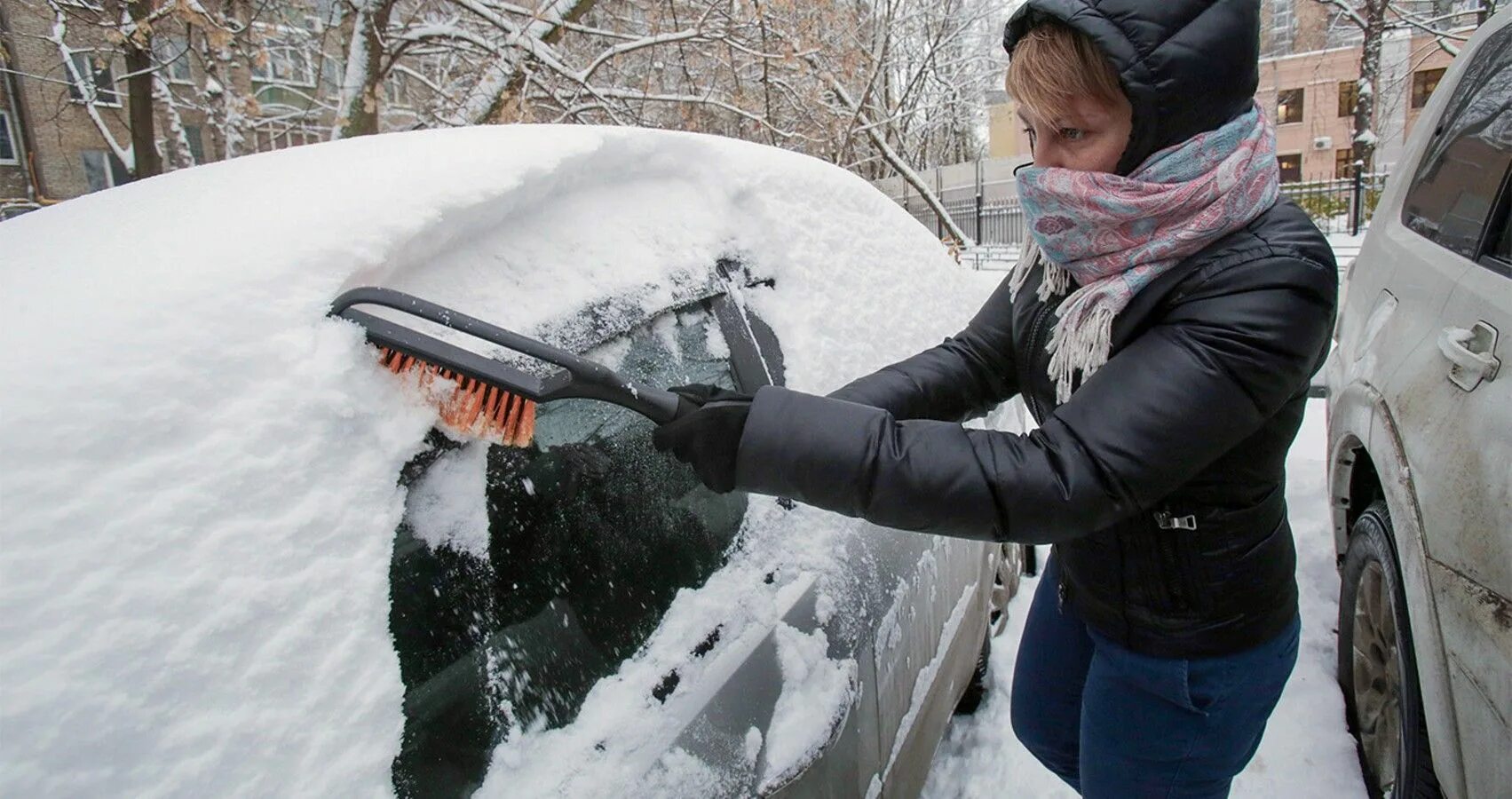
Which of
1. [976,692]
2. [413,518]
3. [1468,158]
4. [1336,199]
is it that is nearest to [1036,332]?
[413,518]

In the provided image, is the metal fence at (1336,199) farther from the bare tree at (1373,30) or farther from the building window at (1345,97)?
the building window at (1345,97)

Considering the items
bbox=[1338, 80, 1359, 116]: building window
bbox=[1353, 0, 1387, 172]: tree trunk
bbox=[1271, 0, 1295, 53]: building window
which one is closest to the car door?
bbox=[1353, 0, 1387, 172]: tree trunk

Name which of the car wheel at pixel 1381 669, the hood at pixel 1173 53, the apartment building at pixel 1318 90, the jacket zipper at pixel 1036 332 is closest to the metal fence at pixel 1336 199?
the apartment building at pixel 1318 90

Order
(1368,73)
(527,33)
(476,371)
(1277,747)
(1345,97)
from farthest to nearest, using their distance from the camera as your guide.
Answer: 1. (1345,97)
2. (1368,73)
3. (527,33)
4. (1277,747)
5. (476,371)

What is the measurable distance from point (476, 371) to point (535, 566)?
33 cm

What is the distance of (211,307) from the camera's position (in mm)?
949

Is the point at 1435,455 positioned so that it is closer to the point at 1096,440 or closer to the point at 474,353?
the point at 1096,440

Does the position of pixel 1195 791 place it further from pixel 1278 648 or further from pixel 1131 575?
pixel 1131 575

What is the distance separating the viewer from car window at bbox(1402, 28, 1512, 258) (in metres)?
2.01

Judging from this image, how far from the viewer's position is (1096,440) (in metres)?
1.17

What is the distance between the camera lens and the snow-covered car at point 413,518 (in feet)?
2.61

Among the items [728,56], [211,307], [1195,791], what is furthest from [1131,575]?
[728,56]

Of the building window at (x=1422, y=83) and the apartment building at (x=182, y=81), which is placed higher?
the apartment building at (x=182, y=81)

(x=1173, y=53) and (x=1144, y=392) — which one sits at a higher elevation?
(x=1173, y=53)
